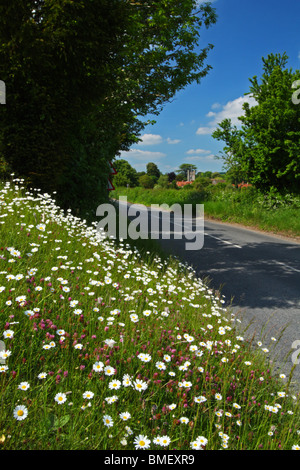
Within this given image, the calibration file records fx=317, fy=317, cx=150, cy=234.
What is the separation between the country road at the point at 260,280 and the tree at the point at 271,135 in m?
6.78

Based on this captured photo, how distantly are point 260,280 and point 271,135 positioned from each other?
14.5 meters

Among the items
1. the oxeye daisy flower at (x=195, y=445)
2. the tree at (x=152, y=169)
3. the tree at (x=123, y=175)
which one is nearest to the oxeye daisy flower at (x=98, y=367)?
the oxeye daisy flower at (x=195, y=445)

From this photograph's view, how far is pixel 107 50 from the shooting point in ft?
25.7

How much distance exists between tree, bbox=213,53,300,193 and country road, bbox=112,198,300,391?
6.78 meters

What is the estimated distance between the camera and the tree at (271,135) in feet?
62.0

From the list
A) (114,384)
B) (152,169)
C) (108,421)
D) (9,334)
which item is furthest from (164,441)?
(152,169)

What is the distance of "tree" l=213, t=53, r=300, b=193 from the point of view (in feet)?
62.0

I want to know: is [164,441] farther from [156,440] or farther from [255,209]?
[255,209]

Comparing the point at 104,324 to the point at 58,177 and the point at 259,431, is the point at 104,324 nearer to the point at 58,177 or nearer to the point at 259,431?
the point at 259,431

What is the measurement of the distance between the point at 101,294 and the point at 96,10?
6.68 m

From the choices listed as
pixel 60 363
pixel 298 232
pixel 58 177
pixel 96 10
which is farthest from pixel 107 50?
pixel 298 232

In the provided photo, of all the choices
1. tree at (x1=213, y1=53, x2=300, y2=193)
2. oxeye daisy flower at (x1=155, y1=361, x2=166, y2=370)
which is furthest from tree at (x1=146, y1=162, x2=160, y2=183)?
oxeye daisy flower at (x1=155, y1=361, x2=166, y2=370)

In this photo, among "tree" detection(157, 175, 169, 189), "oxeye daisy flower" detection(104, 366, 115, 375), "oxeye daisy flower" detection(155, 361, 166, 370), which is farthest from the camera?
"tree" detection(157, 175, 169, 189)

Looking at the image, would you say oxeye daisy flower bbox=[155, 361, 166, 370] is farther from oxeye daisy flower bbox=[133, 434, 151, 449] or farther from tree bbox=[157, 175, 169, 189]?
tree bbox=[157, 175, 169, 189]
